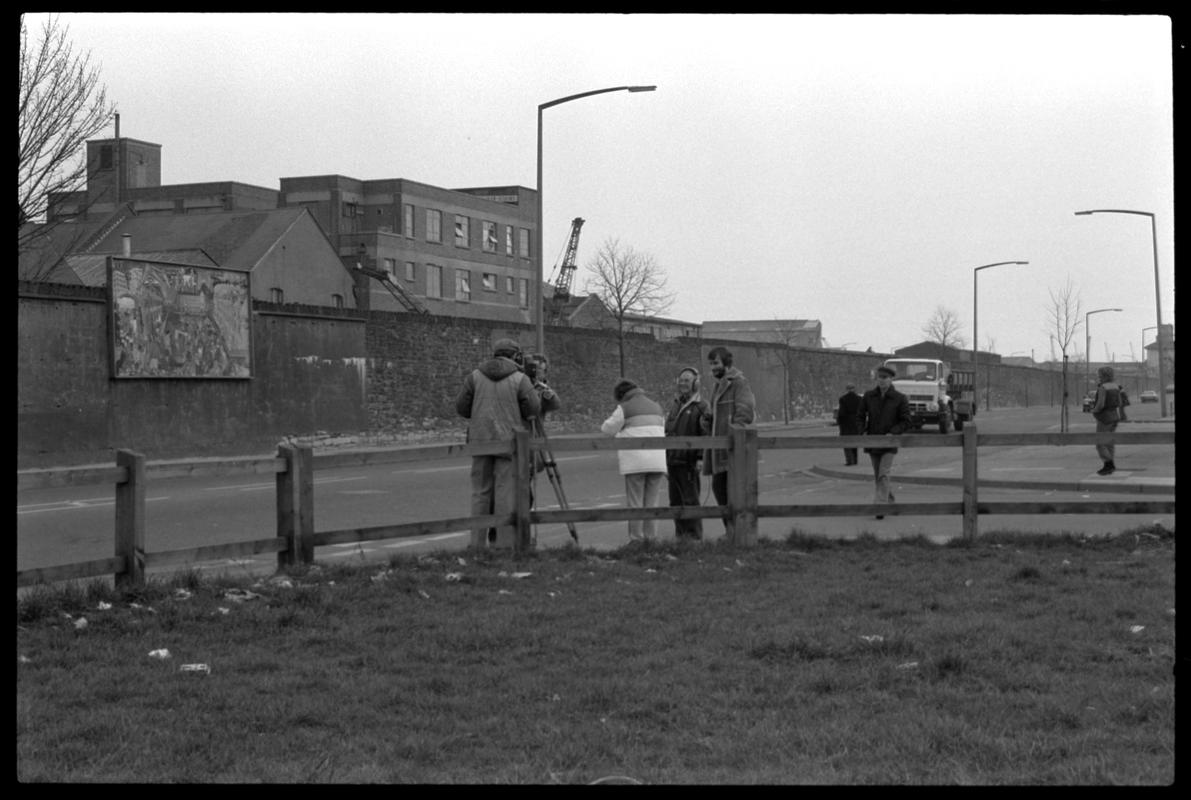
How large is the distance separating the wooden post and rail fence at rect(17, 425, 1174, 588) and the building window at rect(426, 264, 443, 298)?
218 ft

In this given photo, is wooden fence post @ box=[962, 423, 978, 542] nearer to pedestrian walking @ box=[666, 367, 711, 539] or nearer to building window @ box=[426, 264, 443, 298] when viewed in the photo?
pedestrian walking @ box=[666, 367, 711, 539]

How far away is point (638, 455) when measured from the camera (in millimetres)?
12102

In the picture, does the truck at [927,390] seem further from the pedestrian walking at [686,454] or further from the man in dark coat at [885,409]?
the pedestrian walking at [686,454]

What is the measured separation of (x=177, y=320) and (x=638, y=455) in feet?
63.6

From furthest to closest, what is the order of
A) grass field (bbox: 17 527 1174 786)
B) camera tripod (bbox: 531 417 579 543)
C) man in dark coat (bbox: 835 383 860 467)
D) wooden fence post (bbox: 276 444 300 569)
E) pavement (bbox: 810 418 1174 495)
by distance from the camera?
man in dark coat (bbox: 835 383 860 467)
pavement (bbox: 810 418 1174 495)
camera tripod (bbox: 531 417 579 543)
wooden fence post (bbox: 276 444 300 569)
grass field (bbox: 17 527 1174 786)

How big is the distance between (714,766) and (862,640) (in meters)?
2.28

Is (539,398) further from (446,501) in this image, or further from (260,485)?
(260,485)

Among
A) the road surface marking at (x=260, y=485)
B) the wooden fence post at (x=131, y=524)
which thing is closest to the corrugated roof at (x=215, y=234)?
the road surface marking at (x=260, y=485)

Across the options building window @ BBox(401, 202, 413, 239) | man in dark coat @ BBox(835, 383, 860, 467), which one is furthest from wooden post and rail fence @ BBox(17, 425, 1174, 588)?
building window @ BBox(401, 202, 413, 239)

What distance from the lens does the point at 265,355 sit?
31.9 m

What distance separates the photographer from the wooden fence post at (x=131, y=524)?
8203mm

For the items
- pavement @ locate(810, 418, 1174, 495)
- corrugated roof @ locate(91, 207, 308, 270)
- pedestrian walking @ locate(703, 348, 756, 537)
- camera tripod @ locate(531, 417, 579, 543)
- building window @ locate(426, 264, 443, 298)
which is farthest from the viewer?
building window @ locate(426, 264, 443, 298)

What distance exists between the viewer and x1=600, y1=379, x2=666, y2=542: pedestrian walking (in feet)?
39.6
